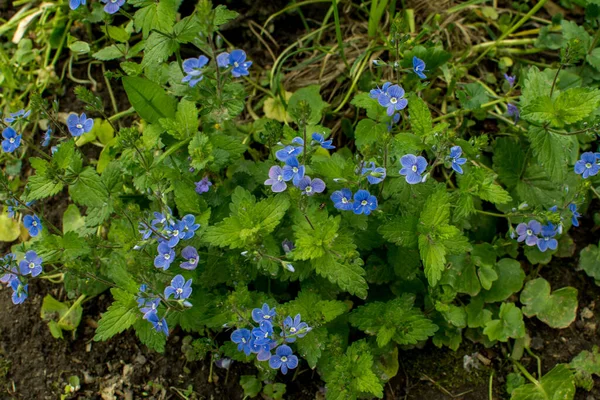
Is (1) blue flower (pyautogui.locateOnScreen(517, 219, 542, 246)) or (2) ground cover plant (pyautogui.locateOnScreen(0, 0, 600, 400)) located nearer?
(2) ground cover plant (pyautogui.locateOnScreen(0, 0, 600, 400))

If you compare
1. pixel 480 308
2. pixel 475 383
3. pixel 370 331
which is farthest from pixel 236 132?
pixel 475 383

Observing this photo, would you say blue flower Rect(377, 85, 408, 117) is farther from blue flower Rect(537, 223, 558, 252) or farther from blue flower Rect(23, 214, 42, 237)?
blue flower Rect(23, 214, 42, 237)

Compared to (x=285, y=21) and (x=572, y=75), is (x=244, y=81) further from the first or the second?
(x=572, y=75)

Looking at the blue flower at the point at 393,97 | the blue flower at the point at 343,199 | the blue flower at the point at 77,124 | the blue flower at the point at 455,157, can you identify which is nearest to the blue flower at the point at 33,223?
the blue flower at the point at 77,124

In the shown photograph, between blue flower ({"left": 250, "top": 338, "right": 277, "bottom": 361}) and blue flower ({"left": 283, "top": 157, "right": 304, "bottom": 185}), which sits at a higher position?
blue flower ({"left": 283, "top": 157, "right": 304, "bottom": 185})

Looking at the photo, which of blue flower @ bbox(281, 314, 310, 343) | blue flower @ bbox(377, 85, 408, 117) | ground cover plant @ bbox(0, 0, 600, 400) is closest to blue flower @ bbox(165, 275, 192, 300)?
ground cover plant @ bbox(0, 0, 600, 400)

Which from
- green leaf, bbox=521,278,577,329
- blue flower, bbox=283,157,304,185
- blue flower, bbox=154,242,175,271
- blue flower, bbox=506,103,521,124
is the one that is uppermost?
blue flower, bbox=283,157,304,185

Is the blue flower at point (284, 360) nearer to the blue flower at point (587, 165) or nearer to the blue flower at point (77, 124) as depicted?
the blue flower at point (77, 124)
